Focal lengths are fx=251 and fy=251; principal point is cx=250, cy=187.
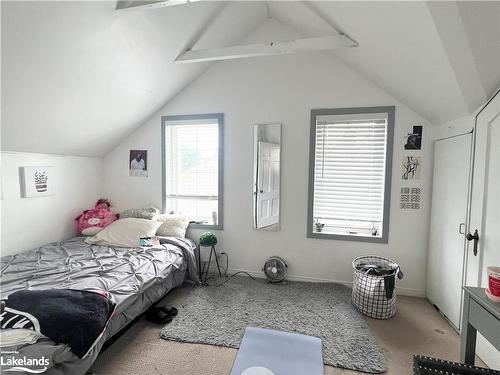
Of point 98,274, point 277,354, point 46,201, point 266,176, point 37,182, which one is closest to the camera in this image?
point 277,354

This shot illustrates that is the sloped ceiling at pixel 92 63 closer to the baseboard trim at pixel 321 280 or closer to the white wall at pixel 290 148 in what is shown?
the white wall at pixel 290 148

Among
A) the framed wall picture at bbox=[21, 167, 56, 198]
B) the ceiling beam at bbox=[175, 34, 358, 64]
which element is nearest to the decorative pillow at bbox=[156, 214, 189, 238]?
the framed wall picture at bbox=[21, 167, 56, 198]

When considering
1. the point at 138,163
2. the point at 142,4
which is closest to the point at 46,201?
the point at 138,163

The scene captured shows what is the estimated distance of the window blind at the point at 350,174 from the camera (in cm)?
286

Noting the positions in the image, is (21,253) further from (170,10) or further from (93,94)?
(170,10)

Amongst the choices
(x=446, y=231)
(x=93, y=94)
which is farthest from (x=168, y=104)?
(x=446, y=231)

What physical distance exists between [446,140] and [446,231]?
872mm

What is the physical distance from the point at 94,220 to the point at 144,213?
63cm

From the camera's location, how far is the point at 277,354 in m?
1.83

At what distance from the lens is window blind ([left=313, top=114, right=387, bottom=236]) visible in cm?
286

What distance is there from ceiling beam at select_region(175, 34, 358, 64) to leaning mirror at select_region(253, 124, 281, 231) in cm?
85

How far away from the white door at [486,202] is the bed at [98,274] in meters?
2.56

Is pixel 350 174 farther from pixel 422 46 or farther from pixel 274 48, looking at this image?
pixel 274 48

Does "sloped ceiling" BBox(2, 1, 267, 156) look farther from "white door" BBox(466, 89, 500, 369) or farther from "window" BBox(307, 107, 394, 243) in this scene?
"white door" BBox(466, 89, 500, 369)
